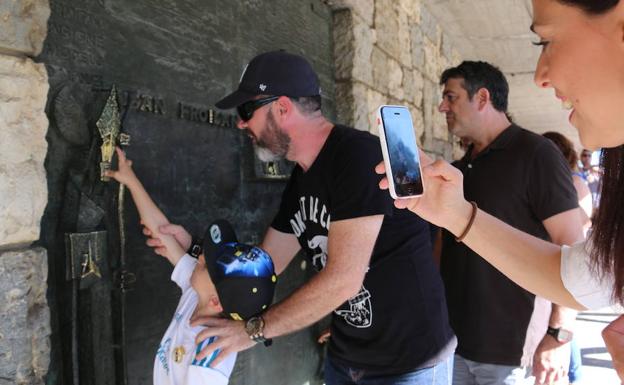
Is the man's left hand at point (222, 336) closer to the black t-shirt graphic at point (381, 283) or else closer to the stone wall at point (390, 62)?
the black t-shirt graphic at point (381, 283)

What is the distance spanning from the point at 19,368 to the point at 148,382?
651 millimetres

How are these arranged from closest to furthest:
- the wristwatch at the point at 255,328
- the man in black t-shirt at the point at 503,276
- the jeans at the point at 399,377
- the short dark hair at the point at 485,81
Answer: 1. the wristwatch at the point at 255,328
2. the jeans at the point at 399,377
3. the man in black t-shirt at the point at 503,276
4. the short dark hair at the point at 485,81

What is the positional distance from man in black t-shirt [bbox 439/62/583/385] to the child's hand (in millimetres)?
1548

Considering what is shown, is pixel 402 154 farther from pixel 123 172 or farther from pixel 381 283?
pixel 123 172

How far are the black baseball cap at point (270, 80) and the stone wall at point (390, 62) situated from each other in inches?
60.4

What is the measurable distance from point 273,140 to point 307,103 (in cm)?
20

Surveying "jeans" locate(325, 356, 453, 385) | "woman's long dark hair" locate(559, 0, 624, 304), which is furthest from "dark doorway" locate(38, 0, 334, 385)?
"woman's long dark hair" locate(559, 0, 624, 304)

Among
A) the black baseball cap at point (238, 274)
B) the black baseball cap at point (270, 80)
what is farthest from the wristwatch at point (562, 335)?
the black baseball cap at point (270, 80)

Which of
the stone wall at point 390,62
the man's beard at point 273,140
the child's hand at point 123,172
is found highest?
the stone wall at point 390,62

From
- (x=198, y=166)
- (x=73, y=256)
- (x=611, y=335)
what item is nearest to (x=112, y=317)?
(x=73, y=256)

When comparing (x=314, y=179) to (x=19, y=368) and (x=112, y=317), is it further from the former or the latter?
(x=19, y=368)

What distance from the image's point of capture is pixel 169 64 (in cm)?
199

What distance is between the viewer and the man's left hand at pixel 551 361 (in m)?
2.20

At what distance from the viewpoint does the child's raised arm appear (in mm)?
1666
